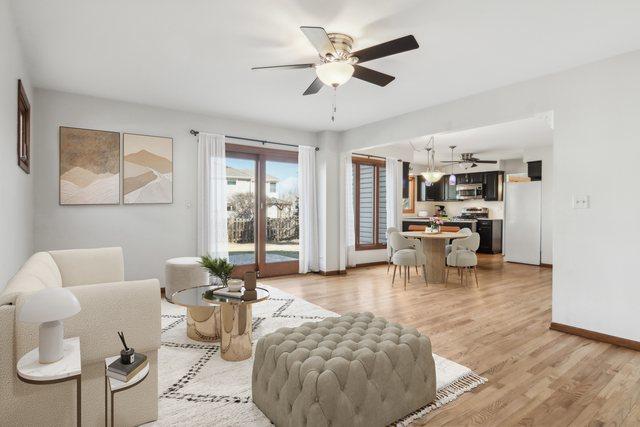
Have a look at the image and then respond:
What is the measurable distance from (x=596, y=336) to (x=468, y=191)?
7.14 meters

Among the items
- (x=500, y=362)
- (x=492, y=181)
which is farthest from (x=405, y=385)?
(x=492, y=181)

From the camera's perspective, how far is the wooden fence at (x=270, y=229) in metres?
6.05

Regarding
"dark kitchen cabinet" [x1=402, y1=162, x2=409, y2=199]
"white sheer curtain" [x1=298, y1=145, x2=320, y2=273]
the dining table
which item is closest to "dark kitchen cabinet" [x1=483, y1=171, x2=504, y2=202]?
"dark kitchen cabinet" [x1=402, y1=162, x2=409, y2=199]

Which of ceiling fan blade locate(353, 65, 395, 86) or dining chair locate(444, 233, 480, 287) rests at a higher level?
ceiling fan blade locate(353, 65, 395, 86)

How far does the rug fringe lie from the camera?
6.89ft

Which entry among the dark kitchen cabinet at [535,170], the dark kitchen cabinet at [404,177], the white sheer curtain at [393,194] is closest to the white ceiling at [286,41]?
the white sheer curtain at [393,194]

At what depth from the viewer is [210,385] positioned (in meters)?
2.47

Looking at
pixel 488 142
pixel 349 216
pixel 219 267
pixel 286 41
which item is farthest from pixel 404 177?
pixel 219 267

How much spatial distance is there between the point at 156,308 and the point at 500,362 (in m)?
2.62

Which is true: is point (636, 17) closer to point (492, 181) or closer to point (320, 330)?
point (320, 330)

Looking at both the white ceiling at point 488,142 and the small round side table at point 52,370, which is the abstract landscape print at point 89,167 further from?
the white ceiling at point 488,142

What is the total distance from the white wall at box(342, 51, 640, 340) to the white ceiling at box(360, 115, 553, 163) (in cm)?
194

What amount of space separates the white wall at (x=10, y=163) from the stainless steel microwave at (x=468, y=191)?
383 inches

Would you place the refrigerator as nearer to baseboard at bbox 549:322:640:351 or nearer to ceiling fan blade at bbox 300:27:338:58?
baseboard at bbox 549:322:640:351
